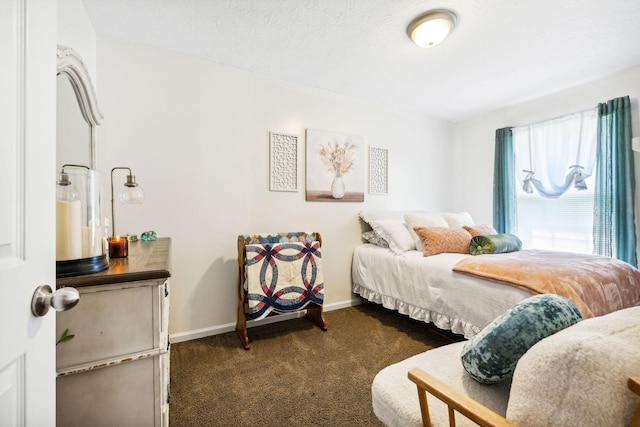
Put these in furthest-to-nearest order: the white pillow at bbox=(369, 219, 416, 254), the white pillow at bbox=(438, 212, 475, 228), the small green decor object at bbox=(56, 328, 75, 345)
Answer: the white pillow at bbox=(438, 212, 475, 228), the white pillow at bbox=(369, 219, 416, 254), the small green decor object at bbox=(56, 328, 75, 345)

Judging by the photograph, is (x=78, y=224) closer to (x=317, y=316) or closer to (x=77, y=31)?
(x=77, y=31)

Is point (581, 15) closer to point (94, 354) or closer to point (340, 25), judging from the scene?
point (340, 25)

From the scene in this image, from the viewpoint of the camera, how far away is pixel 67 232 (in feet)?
2.96

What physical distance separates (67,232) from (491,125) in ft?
14.3

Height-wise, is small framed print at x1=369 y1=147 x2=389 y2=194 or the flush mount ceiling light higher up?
the flush mount ceiling light

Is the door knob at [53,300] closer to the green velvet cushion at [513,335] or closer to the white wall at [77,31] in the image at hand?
the green velvet cushion at [513,335]

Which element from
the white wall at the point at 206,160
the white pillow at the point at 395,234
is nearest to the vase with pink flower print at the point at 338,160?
the white wall at the point at 206,160

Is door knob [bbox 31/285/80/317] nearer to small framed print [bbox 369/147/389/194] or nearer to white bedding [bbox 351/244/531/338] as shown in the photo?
white bedding [bbox 351/244/531/338]

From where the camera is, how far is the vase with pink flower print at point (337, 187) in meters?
2.98

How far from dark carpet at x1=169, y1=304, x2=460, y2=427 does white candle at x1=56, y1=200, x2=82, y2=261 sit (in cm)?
107

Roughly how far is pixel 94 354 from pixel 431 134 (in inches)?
160

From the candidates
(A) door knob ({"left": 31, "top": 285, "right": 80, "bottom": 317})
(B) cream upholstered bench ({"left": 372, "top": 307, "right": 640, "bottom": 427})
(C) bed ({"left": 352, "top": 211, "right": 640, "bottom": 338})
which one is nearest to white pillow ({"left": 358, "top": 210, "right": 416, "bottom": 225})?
(C) bed ({"left": 352, "top": 211, "right": 640, "bottom": 338})

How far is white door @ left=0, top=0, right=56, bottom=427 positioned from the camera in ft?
1.59

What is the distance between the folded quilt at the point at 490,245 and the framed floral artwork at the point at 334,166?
123 cm
